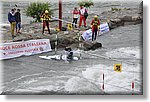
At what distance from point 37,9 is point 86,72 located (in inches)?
60.7

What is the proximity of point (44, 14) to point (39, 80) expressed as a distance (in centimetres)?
130

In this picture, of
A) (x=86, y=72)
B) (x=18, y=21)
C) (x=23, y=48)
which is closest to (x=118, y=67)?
(x=86, y=72)

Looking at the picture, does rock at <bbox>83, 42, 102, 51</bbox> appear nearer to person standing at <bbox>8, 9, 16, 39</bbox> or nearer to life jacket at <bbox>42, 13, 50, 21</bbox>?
life jacket at <bbox>42, 13, 50, 21</bbox>

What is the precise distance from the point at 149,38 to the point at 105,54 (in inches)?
35.6

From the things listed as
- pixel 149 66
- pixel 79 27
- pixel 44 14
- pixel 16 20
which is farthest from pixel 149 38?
pixel 16 20

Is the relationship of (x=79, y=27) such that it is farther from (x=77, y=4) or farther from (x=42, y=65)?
(x=42, y=65)

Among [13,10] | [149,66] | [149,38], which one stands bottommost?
[149,66]

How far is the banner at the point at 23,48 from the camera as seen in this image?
7574mm

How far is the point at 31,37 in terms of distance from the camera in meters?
7.76

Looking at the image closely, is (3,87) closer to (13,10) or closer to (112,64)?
(13,10)

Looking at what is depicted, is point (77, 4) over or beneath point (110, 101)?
over

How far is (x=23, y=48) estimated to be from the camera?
25.3 feet

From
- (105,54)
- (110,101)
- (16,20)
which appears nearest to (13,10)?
(16,20)

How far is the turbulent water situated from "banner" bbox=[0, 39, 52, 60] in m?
0.10
